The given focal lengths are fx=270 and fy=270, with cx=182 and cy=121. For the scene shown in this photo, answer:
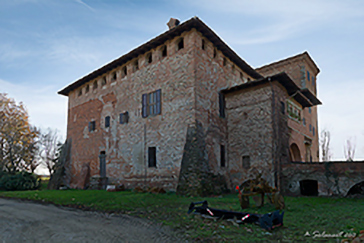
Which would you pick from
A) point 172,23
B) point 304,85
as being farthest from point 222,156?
point 304,85

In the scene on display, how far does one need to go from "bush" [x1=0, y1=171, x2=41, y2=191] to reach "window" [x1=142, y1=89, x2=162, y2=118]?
12.5m

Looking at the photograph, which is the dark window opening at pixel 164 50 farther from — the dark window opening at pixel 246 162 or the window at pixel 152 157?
the dark window opening at pixel 246 162

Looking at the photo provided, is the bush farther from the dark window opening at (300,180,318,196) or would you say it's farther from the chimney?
the dark window opening at (300,180,318,196)

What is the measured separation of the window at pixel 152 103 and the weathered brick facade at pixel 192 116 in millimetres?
123

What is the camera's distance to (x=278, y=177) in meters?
14.2

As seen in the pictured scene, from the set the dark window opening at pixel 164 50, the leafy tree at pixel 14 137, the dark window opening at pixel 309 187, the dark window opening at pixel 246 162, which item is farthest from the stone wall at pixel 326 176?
the leafy tree at pixel 14 137

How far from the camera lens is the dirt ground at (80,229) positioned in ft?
19.7

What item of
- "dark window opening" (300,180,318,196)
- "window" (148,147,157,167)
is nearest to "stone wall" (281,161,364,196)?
"dark window opening" (300,180,318,196)

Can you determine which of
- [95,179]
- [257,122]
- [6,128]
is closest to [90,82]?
[95,179]

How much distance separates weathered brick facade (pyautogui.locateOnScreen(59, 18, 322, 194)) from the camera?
1462 centimetres

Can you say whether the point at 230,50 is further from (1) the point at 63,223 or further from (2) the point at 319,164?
(1) the point at 63,223

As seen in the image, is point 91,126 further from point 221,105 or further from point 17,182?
point 221,105

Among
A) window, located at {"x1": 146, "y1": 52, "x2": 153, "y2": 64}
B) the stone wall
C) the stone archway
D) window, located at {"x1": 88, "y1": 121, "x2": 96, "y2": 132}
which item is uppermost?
window, located at {"x1": 146, "y1": 52, "x2": 153, "y2": 64}

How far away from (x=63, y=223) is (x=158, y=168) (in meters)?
8.13
